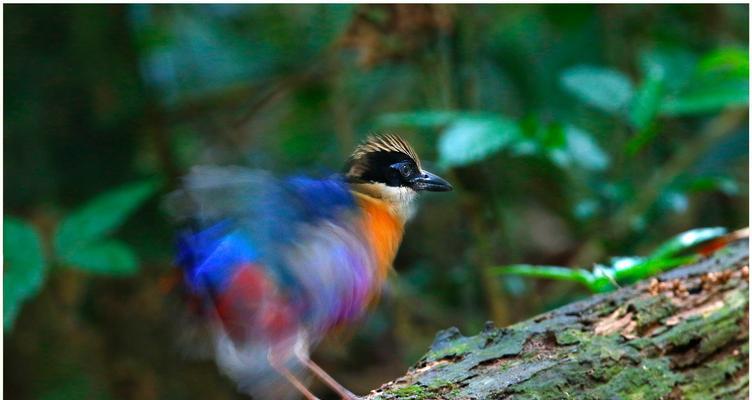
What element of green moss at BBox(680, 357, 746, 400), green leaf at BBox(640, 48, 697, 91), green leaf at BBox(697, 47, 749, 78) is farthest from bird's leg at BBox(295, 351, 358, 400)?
green leaf at BBox(640, 48, 697, 91)

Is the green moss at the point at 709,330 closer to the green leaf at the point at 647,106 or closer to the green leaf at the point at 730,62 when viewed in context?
the green leaf at the point at 647,106

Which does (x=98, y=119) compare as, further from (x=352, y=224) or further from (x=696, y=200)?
(x=696, y=200)

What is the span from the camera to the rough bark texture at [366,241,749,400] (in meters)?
1.97

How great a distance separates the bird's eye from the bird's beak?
0.03m

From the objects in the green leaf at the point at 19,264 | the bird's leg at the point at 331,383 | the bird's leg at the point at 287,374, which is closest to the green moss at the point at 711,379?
the bird's leg at the point at 331,383

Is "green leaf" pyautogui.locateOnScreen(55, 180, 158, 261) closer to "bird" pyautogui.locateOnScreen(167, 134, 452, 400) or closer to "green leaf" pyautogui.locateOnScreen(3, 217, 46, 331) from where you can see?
"green leaf" pyautogui.locateOnScreen(3, 217, 46, 331)

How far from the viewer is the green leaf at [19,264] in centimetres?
328

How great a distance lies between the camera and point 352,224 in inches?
91.7

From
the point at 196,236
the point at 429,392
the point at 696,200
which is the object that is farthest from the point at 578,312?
the point at 696,200

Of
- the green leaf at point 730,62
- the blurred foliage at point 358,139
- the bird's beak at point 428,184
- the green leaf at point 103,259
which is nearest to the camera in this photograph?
the bird's beak at point 428,184

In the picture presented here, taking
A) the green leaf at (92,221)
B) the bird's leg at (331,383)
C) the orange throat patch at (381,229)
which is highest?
the green leaf at (92,221)

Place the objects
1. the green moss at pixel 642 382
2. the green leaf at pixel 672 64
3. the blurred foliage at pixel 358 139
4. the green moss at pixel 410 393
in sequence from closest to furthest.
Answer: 1. the green moss at pixel 410 393
2. the green moss at pixel 642 382
3. the blurred foliage at pixel 358 139
4. the green leaf at pixel 672 64

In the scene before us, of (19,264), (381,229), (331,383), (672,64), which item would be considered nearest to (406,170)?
(381,229)

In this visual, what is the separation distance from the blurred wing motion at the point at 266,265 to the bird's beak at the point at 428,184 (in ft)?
1.22
